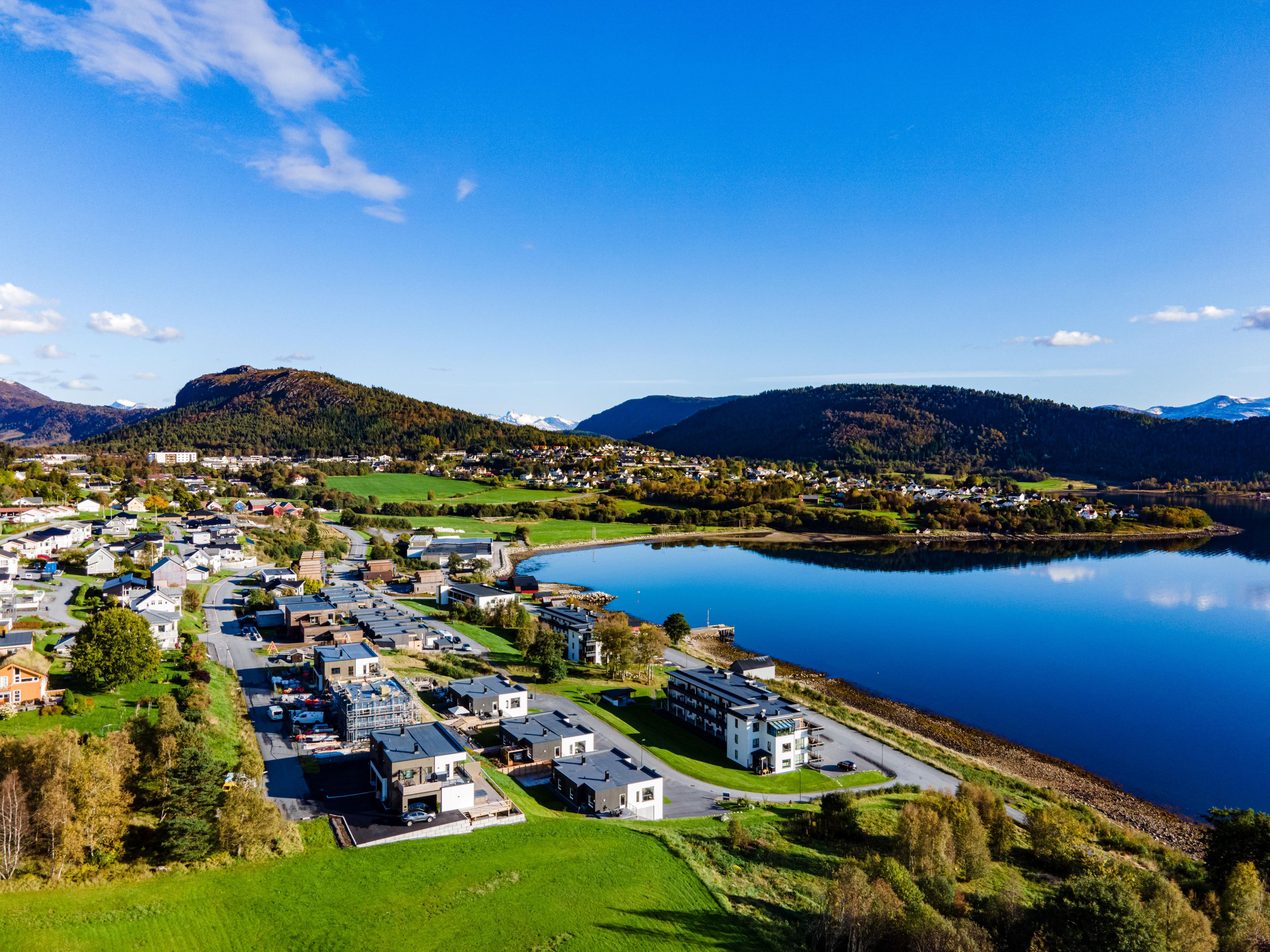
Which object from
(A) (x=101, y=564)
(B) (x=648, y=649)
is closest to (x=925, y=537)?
(B) (x=648, y=649)

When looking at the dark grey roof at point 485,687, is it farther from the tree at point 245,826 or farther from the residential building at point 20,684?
the residential building at point 20,684

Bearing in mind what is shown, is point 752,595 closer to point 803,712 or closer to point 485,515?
point 803,712

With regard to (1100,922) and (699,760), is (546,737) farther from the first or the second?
(1100,922)

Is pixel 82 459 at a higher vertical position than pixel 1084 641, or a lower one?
higher

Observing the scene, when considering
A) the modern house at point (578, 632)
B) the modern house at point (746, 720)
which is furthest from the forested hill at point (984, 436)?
the modern house at point (746, 720)

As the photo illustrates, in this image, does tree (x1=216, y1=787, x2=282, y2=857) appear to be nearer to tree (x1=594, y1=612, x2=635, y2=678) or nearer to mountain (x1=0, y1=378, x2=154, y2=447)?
tree (x1=594, y1=612, x2=635, y2=678)

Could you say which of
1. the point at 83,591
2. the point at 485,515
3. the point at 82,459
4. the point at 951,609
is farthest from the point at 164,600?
the point at 82,459

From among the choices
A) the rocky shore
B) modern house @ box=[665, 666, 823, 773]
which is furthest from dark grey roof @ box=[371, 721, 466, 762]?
the rocky shore
